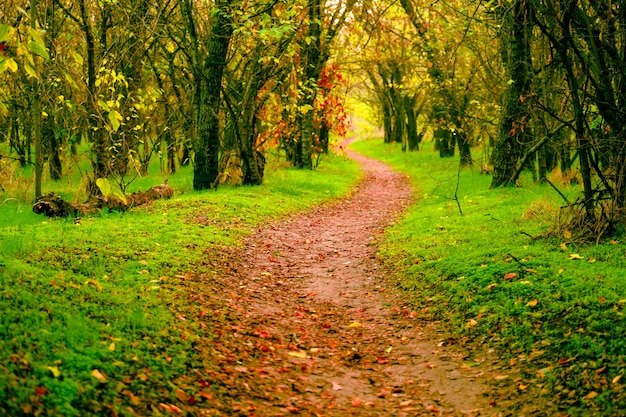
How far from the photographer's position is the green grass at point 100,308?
448cm

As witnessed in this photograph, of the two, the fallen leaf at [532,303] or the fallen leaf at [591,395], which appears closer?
the fallen leaf at [591,395]


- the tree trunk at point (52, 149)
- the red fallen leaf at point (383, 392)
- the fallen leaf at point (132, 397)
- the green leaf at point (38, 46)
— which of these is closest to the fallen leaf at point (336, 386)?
the red fallen leaf at point (383, 392)

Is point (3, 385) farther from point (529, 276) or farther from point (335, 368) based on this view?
point (529, 276)

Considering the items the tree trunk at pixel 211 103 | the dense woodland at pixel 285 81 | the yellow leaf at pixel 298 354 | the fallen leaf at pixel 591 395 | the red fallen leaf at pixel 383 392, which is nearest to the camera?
the fallen leaf at pixel 591 395

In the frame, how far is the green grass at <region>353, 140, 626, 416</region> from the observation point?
214 inches

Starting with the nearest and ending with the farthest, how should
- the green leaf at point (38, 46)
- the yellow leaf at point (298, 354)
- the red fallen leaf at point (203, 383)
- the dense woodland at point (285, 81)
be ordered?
the green leaf at point (38, 46) → the red fallen leaf at point (203, 383) → the yellow leaf at point (298, 354) → the dense woodland at point (285, 81)

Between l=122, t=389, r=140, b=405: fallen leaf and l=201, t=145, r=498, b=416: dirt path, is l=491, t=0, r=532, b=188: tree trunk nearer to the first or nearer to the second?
l=201, t=145, r=498, b=416: dirt path

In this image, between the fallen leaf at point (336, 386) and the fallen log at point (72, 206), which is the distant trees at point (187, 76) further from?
the fallen leaf at point (336, 386)

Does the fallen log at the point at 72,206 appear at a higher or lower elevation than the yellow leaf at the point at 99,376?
higher

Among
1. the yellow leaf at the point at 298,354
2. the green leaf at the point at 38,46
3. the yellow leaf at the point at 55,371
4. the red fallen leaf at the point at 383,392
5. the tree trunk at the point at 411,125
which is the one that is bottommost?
the red fallen leaf at the point at 383,392

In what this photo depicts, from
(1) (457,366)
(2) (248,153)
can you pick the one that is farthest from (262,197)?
(1) (457,366)

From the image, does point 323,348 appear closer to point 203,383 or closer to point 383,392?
point 383,392

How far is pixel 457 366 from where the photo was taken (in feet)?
20.3

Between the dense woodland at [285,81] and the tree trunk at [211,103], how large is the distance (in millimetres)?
40
